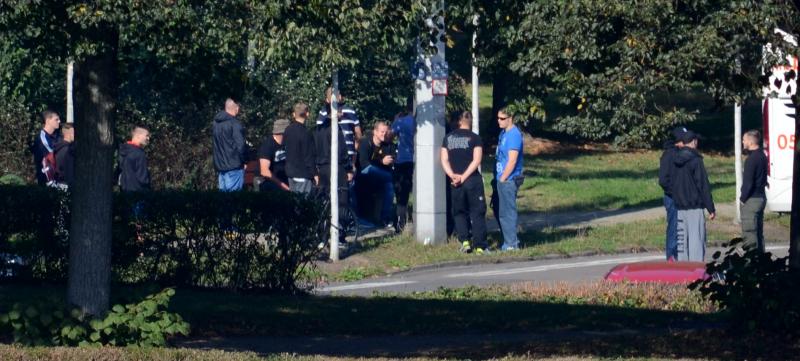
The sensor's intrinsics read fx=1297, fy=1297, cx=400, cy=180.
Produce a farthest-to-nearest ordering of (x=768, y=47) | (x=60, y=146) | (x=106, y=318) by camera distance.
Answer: (x=60, y=146) → (x=768, y=47) → (x=106, y=318)

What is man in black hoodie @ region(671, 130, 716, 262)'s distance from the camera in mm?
14469

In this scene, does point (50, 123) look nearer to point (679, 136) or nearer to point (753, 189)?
point (679, 136)

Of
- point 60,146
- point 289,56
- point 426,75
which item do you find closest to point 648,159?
point 426,75

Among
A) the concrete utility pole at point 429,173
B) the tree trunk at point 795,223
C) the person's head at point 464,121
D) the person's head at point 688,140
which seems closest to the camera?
the tree trunk at point 795,223

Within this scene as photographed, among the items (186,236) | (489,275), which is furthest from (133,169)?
(489,275)

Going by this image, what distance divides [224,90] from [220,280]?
142 inches

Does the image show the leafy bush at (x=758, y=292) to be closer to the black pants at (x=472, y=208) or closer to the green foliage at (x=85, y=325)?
the green foliage at (x=85, y=325)

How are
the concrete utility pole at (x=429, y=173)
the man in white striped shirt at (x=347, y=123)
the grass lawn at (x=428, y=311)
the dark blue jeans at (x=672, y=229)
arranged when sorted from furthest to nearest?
the man in white striped shirt at (x=347, y=123)
the concrete utility pole at (x=429, y=173)
the dark blue jeans at (x=672, y=229)
the grass lawn at (x=428, y=311)

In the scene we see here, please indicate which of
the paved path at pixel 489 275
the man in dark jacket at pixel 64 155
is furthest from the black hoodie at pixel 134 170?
the paved path at pixel 489 275

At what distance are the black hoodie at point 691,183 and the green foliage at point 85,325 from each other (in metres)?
7.38

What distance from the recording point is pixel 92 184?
8.55 metres

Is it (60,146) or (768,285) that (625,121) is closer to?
(768,285)

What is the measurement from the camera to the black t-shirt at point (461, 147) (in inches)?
653

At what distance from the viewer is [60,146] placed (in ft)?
53.2
